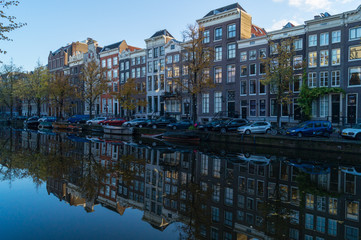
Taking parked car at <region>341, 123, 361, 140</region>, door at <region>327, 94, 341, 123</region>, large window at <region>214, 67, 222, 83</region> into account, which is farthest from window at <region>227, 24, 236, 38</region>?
parked car at <region>341, 123, 361, 140</region>

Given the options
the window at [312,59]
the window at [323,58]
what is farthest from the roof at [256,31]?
the window at [323,58]

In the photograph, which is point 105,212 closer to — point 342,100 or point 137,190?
point 137,190

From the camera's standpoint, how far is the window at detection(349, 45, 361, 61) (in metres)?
32.5

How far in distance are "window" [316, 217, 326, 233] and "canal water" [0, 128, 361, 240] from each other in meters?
0.06

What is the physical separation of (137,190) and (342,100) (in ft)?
103

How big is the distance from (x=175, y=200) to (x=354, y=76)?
106ft

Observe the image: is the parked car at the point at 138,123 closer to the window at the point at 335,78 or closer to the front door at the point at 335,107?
the front door at the point at 335,107

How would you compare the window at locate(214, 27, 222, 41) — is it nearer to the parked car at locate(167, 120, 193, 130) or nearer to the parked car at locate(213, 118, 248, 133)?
the parked car at locate(167, 120, 193, 130)

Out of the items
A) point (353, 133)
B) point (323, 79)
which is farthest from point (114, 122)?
point (353, 133)

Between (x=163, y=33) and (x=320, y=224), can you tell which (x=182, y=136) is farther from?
(x=163, y=33)

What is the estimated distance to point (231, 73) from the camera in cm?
4462

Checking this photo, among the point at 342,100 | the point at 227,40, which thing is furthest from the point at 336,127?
the point at 227,40

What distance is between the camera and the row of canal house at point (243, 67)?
33.3m

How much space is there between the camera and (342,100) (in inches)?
1305
